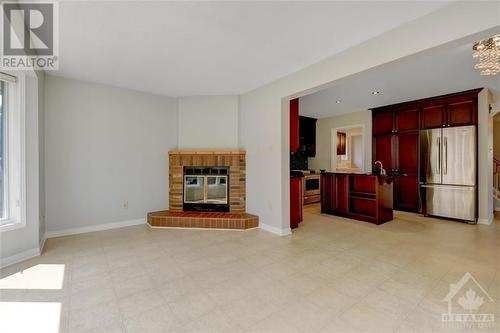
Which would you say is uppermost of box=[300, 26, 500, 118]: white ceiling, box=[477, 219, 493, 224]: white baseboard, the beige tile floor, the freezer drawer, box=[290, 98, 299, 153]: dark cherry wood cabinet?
box=[300, 26, 500, 118]: white ceiling

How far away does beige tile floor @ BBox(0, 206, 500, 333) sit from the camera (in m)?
1.70

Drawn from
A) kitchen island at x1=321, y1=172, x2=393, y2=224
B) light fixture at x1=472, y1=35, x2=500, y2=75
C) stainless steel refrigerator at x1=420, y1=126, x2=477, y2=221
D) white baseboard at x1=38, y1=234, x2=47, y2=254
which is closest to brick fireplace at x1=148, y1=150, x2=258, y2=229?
white baseboard at x1=38, y1=234, x2=47, y2=254

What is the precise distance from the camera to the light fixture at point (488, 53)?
2.53 meters

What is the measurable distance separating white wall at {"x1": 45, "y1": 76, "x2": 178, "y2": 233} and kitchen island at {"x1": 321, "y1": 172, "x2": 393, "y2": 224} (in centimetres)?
346

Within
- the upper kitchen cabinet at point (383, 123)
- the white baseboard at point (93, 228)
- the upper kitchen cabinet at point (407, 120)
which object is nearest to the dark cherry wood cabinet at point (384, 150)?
the upper kitchen cabinet at point (383, 123)

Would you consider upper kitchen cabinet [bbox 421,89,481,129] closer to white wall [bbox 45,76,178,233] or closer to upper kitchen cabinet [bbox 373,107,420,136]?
upper kitchen cabinet [bbox 373,107,420,136]

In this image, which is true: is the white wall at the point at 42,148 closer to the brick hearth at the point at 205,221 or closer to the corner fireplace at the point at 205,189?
the brick hearth at the point at 205,221

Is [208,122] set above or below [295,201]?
above

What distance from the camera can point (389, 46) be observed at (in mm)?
2330

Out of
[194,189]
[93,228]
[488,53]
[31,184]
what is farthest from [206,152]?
[488,53]

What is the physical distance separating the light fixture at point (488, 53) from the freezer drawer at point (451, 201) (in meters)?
2.66

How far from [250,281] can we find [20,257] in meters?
2.67

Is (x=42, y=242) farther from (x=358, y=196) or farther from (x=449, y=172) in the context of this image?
(x=449, y=172)

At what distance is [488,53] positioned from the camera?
263 centimetres
